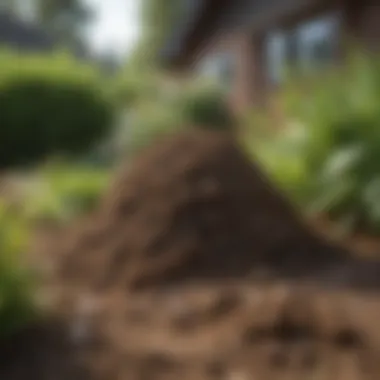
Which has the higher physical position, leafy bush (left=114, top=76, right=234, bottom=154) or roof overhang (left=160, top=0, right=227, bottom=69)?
roof overhang (left=160, top=0, right=227, bottom=69)

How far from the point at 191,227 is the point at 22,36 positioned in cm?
2111

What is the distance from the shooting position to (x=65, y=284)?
506 centimetres

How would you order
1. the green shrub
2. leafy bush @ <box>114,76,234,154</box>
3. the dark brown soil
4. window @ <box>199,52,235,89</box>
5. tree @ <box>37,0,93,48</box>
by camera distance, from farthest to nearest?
tree @ <box>37,0,93,48</box> → window @ <box>199,52,235,89</box> → the green shrub → leafy bush @ <box>114,76,234,154</box> → the dark brown soil

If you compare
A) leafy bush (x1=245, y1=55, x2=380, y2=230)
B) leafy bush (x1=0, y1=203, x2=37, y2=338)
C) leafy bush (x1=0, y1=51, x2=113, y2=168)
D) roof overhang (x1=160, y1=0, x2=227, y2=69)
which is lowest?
leafy bush (x1=0, y1=203, x2=37, y2=338)

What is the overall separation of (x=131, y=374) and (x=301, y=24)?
38.7 ft

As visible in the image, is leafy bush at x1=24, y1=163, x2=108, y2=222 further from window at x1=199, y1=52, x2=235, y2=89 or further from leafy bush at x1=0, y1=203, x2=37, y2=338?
window at x1=199, y1=52, x2=235, y2=89

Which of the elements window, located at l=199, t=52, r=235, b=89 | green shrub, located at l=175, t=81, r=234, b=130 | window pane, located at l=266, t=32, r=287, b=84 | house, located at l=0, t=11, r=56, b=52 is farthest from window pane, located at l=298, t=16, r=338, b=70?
house, located at l=0, t=11, r=56, b=52

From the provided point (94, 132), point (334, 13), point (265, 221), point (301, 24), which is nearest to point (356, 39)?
point (334, 13)

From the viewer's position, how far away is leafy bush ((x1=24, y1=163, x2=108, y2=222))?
26.9 ft

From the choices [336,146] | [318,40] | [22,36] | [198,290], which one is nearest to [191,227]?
[198,290]

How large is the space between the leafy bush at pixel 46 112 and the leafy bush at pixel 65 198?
381 cm

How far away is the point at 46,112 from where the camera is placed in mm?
13602

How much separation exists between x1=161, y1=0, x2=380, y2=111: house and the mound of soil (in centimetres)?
484

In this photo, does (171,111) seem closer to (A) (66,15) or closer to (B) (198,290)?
(B) (198,290)
